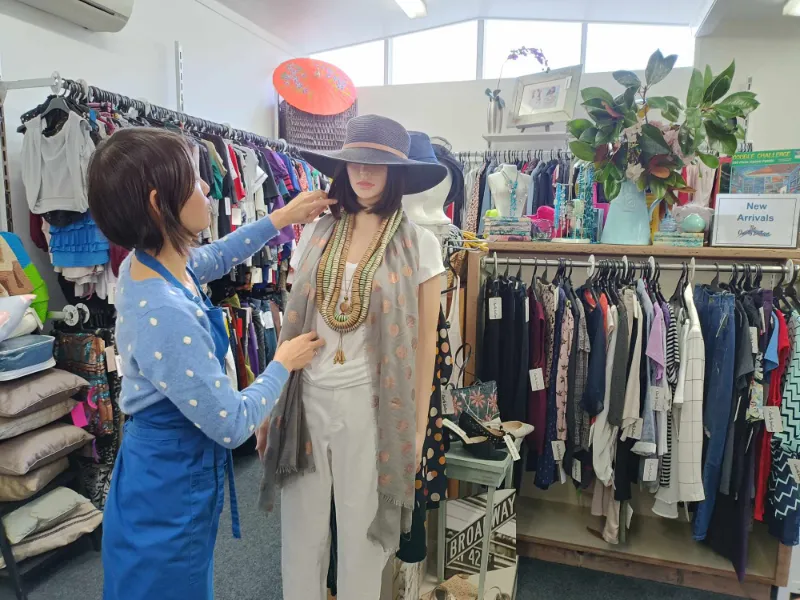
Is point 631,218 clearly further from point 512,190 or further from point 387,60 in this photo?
Result: point 387,60

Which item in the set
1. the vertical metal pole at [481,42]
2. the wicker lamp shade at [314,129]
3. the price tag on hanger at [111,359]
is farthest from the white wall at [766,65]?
the price tag on hanger at [111,359]

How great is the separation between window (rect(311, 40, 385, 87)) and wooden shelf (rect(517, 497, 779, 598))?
5087 millimetres

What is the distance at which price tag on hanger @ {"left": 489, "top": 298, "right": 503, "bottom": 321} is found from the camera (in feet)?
6.58

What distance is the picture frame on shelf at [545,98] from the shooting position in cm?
427

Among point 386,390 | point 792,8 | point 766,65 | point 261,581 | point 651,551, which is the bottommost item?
point 261,581

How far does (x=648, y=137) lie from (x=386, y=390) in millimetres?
1517

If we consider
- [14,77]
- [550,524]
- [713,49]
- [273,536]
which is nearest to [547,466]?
[550,524]

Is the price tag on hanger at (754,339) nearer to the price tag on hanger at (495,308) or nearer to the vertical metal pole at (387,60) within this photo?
the price tag on hanger at (495,308)

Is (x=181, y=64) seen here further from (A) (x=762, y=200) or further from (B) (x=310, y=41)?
(A) (x=762, y=200)

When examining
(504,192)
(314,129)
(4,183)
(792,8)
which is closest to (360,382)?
(504,192)

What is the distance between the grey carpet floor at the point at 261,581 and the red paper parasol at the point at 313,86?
11.4ft

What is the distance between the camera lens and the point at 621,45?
5.12m

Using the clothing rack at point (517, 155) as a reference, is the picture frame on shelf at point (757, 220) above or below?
below

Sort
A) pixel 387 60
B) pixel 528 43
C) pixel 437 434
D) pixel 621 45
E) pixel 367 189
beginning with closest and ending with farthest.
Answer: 1. pixel 367 189
2. pixel 437 434
3. pixel 621 45
4. pixel 528 43
5. pixel 387 60
